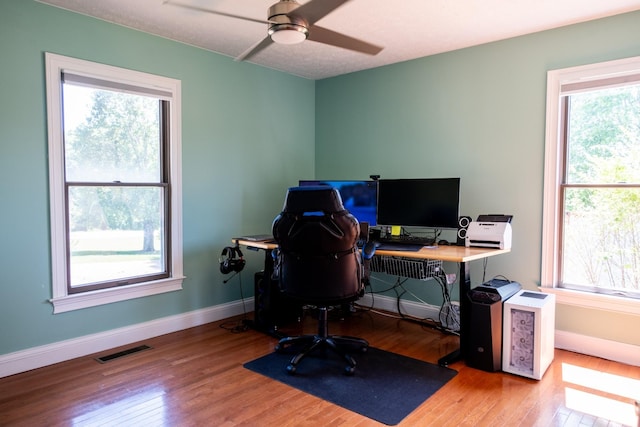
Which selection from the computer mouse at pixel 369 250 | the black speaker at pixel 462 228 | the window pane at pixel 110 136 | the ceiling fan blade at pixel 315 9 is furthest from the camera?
the black speaker at pixel 462 228

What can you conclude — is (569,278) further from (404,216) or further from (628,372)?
(404,216)

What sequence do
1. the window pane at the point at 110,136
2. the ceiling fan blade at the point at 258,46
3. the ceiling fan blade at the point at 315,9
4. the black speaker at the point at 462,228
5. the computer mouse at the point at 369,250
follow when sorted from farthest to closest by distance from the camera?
the black speaker at the point at 462,228, the window pane at the point at 110,136, the computer mouse at the point at 369,250, the ceiling fan blade at the point at 258,46, the ceiling fan blade at the point at 315,9

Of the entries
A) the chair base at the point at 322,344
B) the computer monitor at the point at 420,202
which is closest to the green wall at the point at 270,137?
the computer monitor at the point at 420,202

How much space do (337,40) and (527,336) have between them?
2145mm

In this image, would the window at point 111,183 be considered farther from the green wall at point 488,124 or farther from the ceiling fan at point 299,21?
the green wall at point 488,124

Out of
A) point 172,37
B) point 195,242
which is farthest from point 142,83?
point 195,242

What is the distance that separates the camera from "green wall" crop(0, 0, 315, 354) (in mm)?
2752

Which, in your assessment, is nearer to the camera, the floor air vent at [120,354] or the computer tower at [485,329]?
the computer tower at [485,329]

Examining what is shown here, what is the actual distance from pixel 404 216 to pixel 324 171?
4.57 ft

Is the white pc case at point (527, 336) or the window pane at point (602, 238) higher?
the window pane at point (602, 238)

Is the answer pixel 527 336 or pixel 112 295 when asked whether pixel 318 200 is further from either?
pixel 112 295

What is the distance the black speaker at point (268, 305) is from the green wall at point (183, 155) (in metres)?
0.51

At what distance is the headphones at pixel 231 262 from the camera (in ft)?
11.7

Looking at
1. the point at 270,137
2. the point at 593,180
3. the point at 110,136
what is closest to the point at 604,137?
the point at 593,180
